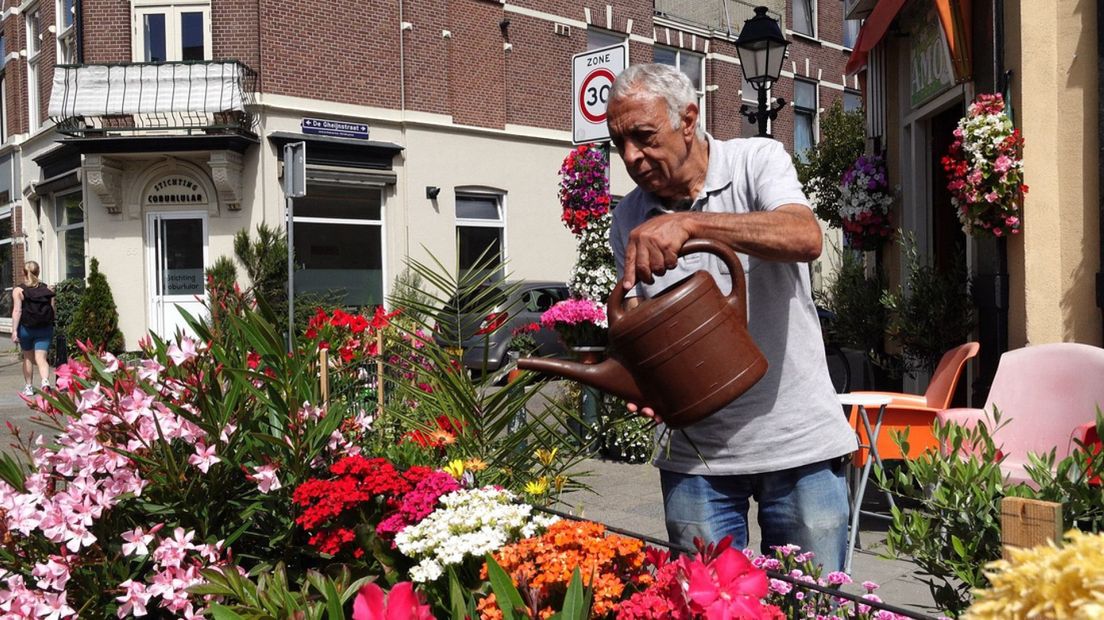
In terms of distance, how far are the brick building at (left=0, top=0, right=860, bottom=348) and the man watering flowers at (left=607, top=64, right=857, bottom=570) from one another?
12610 millimetres

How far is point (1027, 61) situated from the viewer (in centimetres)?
466

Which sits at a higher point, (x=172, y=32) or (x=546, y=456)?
(x=172, y=32)

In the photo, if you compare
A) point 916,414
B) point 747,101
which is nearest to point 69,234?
point 747,101

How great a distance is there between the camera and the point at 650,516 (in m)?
5.07

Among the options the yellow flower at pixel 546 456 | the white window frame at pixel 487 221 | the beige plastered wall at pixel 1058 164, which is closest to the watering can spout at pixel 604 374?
the yellow flower at pixel 546 456

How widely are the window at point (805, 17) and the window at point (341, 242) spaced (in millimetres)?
12544

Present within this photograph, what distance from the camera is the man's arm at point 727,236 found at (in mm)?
1434

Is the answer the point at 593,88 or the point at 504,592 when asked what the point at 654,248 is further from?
the point at 593,88

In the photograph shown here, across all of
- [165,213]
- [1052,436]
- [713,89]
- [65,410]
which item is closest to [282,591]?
[65,410]

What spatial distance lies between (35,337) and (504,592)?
11255mm

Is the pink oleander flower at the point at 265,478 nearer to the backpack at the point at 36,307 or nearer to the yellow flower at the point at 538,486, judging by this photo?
the yellow flower at the point at 538,486

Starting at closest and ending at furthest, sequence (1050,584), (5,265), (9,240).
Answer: (1050,584) → (9,240) → (5,265)

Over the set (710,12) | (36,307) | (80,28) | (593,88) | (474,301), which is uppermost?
(710,12)

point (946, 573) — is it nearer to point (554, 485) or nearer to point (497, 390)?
point (554, 485)
